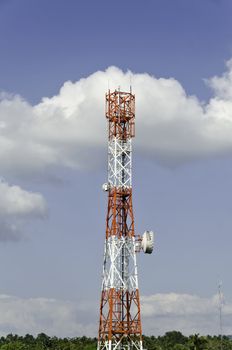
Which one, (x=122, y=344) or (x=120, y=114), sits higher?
(x=120, y=114)

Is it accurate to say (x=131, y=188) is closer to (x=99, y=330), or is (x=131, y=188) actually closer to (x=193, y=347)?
(x=99, y=330)

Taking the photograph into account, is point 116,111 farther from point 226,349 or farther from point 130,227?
point 226,349

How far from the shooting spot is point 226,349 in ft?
530

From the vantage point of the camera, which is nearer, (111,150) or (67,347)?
(111,150)

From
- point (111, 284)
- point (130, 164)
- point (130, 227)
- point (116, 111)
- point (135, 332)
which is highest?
point (116, 111)

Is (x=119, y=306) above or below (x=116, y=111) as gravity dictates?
below

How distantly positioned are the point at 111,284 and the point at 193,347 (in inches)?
1604

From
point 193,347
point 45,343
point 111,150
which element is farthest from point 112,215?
point 45,343

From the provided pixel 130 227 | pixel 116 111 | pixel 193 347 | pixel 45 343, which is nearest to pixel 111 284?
pixel 130 227

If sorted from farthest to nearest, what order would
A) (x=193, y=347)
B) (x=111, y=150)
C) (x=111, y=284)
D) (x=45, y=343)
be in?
(x=45, y=343)
(x=193, y=347)
(x=111, y=150)
(x=111, y=284)

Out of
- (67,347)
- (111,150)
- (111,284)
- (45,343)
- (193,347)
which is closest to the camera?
(111,284)

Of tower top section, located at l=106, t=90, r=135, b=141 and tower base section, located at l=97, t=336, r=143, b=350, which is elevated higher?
tower top section, located at l=106, t=90, r=135, b=141

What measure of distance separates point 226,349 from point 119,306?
94.6m

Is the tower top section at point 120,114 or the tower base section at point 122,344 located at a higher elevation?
the tower top section at point 120,114
